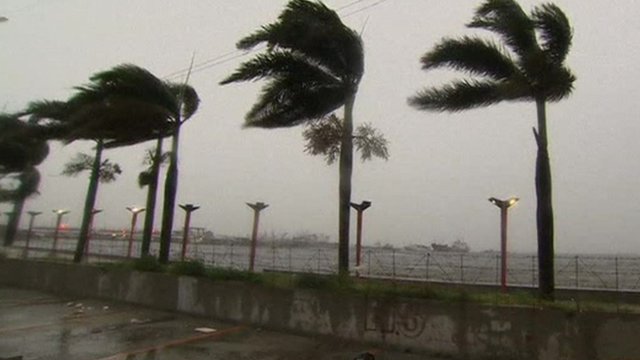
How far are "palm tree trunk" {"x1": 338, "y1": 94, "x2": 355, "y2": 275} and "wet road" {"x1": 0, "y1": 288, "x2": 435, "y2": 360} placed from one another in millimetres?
2822

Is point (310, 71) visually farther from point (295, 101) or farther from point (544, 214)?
point (544, 214)

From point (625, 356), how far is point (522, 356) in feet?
4.56

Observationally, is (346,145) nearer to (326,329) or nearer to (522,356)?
(326,329)

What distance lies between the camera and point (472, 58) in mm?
11734

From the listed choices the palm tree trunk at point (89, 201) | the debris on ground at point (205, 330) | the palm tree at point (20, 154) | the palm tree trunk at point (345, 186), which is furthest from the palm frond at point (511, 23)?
the palm tree at point (20, 154)

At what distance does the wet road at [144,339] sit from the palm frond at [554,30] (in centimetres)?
646

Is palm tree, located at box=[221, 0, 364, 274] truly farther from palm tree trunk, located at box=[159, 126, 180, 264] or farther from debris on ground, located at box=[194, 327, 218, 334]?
palm tree trunk, located at box=[159, 126, 180, 264]

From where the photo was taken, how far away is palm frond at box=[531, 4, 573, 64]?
11.1 metres

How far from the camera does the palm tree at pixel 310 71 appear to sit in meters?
13.0

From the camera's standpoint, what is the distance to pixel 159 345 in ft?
32.2

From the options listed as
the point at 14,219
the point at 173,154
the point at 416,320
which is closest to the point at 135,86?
the point at 173,154

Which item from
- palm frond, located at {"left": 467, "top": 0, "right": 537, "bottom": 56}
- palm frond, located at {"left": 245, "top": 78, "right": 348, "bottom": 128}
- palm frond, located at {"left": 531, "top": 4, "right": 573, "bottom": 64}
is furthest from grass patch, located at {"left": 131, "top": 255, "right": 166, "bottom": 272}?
palm frond, located at {"left": 531, "top": 4, "right": 573, "bottom": 64}

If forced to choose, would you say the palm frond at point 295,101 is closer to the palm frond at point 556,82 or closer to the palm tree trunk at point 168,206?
the palm tree trunk at point 168,206

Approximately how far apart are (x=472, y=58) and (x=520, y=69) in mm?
979
